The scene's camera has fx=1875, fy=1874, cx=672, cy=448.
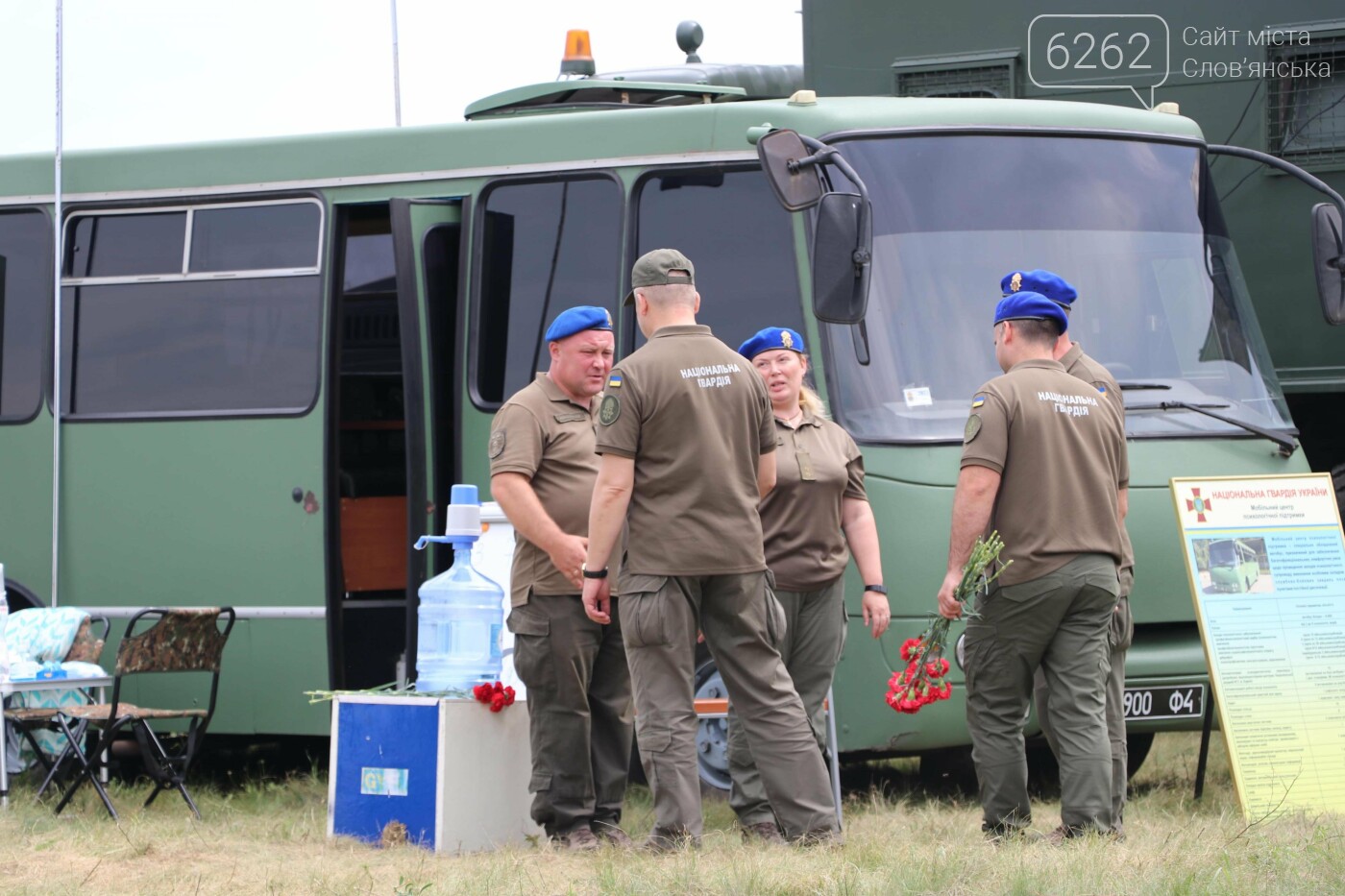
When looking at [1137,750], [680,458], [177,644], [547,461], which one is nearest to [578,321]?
[547,461]

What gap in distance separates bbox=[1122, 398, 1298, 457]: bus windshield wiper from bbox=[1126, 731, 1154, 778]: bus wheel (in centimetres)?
150

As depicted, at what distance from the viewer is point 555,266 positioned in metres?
8.21

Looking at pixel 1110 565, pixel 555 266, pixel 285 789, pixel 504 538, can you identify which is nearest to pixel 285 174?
pixel 555 266

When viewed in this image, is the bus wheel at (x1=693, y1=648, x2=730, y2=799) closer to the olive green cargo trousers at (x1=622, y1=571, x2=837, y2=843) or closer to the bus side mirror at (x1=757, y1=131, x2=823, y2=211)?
the olive green cargo trousers at (x1=622, y1=571, x2=837, y2=843)

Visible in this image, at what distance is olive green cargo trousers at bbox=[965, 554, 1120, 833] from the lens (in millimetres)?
6004

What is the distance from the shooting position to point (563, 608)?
251 inches

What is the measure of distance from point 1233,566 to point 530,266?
3217 mm

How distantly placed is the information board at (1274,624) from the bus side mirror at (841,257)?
4.65 ft

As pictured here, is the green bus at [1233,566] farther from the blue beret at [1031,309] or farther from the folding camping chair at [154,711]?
the folding camping chair at [154,711]

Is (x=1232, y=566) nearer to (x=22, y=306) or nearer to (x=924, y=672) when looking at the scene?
(x=924, y=672)

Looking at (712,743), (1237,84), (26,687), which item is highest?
(1237,84)

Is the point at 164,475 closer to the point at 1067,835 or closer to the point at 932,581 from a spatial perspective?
the point at 932,581

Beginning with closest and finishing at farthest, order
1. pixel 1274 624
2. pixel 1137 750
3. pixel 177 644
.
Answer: pixel 1274 624, pixel 177 644, pixel 1137 750

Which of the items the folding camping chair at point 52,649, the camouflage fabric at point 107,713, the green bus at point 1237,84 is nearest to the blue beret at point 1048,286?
the green bus at point 1237,84
